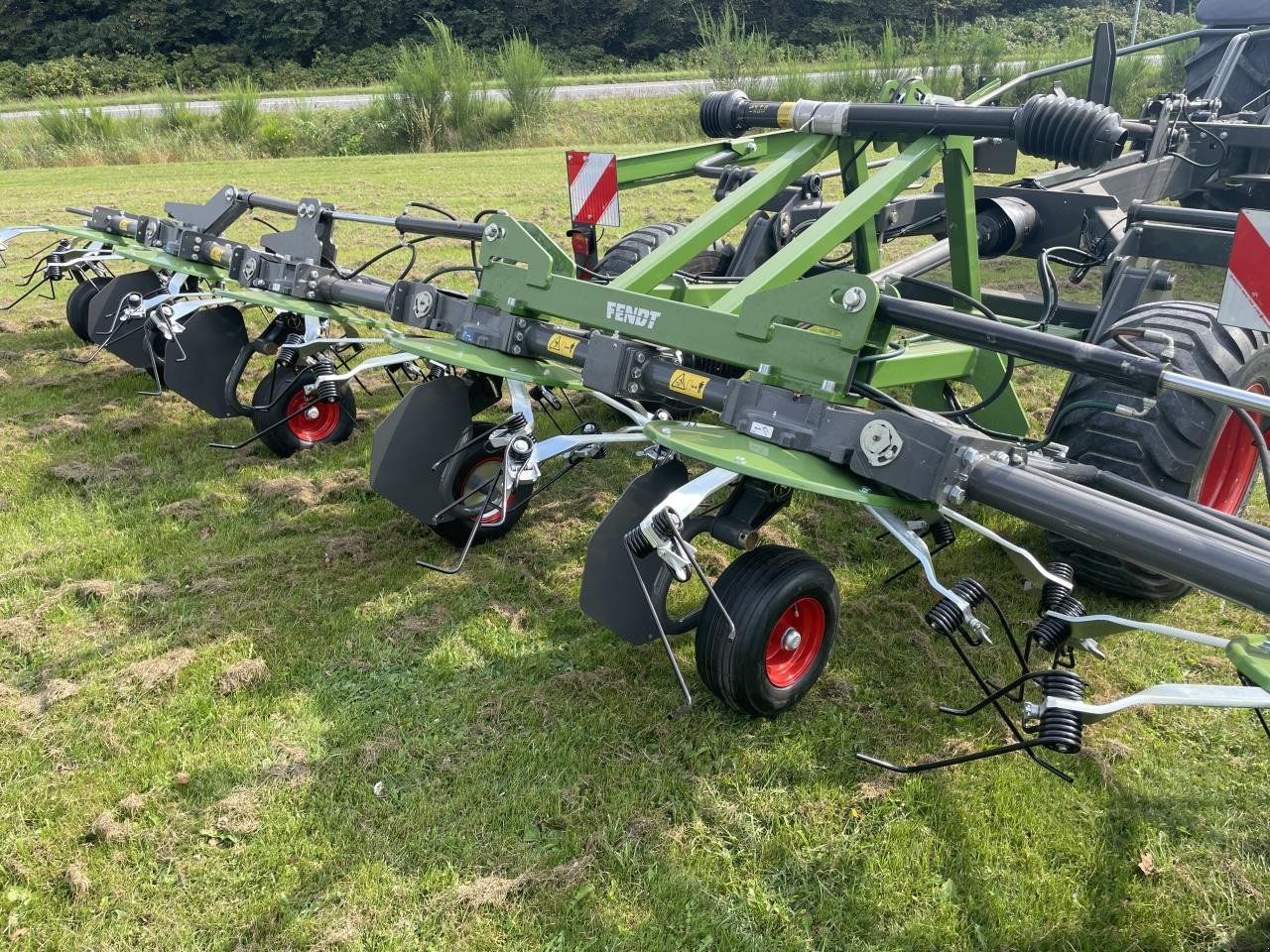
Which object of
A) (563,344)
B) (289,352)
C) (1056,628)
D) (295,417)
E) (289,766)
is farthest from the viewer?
(295,417)

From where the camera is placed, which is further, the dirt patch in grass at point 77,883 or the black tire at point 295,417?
the black tire at point 295,417

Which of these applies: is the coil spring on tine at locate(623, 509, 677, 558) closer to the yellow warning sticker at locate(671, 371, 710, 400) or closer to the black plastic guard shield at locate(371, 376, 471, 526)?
the yellow warning sticker at locate(671, 371, 710, 400)

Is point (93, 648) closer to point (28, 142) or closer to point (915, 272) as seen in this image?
point (915, 272)

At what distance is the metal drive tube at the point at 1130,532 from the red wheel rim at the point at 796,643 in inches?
25.2

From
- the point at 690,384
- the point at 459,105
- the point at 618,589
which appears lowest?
the point at 618,589

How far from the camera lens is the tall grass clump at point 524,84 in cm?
1861

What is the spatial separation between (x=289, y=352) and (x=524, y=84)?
15861 millimetres

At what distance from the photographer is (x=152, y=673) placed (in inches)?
126

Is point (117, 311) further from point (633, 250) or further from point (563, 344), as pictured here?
point (563, 344)

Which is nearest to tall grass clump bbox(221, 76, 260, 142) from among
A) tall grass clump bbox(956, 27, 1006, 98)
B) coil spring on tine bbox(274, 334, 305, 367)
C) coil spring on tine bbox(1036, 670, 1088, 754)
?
tall grass clump bbox(956, 27, 1006, 98)

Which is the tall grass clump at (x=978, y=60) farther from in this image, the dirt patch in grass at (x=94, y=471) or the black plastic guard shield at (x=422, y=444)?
the dirt patch in grass at (x=94, y=471)

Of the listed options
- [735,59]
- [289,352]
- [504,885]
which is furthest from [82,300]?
[735,59]

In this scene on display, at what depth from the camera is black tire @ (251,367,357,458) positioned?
188 inches

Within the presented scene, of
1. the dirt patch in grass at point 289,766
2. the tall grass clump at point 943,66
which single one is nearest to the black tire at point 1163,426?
the dirt patch in grass at point 289,766
